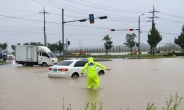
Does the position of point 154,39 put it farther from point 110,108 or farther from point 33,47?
point 110,108

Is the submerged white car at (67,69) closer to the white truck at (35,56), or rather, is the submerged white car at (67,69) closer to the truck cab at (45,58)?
the truck cab at (45,58)

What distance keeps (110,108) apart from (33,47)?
25893 millimetres

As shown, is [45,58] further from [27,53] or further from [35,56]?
[27,53]

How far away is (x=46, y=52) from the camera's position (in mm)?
33188

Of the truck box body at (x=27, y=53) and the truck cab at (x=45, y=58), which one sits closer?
the truck cab at (x=45, y=58)

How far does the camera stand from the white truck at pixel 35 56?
3319cm

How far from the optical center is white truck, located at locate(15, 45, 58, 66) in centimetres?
3319

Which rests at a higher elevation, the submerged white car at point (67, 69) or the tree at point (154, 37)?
the tree at point (154, 37)

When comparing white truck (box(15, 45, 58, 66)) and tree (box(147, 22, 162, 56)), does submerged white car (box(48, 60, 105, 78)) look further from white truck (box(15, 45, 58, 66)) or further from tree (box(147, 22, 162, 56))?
tree (box(147, 22, 162, 56))

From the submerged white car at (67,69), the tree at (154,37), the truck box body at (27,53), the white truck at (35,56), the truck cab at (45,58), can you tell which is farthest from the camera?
the tree at (154,37)

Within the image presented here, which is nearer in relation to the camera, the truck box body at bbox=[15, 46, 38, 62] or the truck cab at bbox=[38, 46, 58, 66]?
the truck cab at bbox=[38, 46, 58, 66]

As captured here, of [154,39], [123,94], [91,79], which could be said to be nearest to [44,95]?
[91,79]

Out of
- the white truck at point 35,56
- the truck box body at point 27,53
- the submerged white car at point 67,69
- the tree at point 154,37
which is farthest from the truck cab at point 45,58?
the tree at point 154,37

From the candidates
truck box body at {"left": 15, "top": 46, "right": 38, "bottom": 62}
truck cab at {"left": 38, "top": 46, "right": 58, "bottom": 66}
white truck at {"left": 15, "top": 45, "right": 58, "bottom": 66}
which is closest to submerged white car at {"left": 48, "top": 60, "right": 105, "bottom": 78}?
truck cab at {"left": 38, "top": 46, "right": 58, "bottom": 66}
